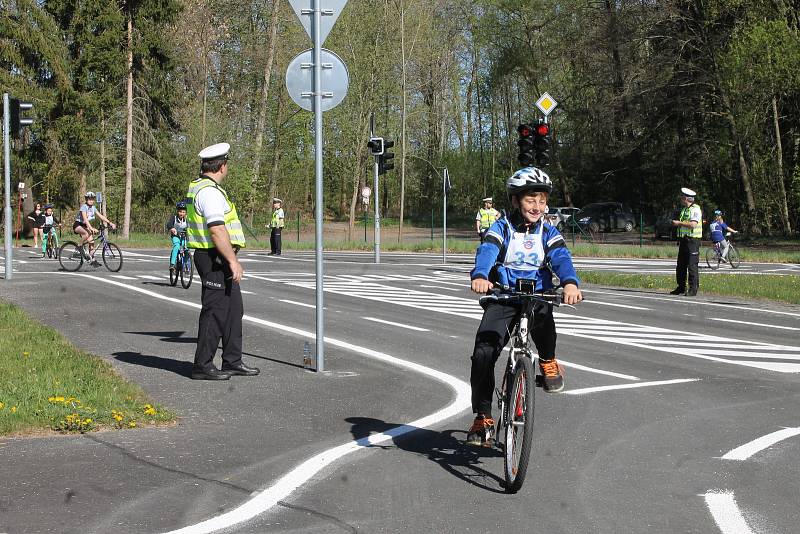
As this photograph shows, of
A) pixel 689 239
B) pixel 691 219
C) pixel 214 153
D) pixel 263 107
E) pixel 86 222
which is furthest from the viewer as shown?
pixel 263 107

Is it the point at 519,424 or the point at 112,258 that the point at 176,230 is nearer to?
the point at 112,258

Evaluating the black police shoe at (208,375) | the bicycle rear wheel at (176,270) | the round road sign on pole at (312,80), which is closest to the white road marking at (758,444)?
the black police shoe at (208,375)

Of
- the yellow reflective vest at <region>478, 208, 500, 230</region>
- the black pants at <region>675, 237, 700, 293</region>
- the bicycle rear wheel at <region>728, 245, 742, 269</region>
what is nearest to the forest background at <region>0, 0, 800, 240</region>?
the bicycle rear wheel at <region>728, 245, 742, 269</region>

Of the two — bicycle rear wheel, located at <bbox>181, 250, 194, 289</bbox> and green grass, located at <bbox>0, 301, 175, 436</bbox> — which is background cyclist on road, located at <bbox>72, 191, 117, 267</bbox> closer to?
bicycle rear wheel, located at <bbox>181, 250, 194, 289</bbox>

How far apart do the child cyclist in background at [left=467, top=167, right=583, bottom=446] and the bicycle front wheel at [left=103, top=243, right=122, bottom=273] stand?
2097cm

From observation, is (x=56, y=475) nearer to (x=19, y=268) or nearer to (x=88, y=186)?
(x=19, y=268)

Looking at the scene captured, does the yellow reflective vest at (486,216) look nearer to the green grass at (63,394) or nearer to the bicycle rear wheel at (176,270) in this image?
the bicycle rear wheel at (176,270)

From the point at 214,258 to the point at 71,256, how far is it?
17.7m

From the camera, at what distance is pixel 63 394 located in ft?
27.5

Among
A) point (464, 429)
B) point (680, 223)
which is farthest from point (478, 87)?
point (464, 429)

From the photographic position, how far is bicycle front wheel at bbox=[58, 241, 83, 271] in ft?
86.4

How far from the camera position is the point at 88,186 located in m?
55.8

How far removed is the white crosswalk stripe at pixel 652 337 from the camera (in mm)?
12078

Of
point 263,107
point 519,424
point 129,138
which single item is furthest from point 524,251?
point 263,107
